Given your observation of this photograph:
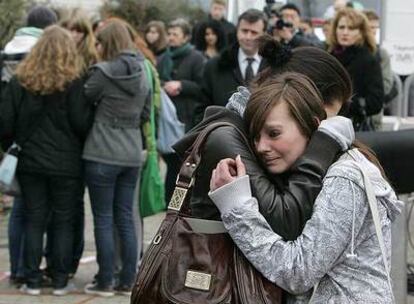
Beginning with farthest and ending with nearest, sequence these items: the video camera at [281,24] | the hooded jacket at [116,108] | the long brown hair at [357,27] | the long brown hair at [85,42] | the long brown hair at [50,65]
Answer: the video camera at [281,24], the long brown hair at [357,27], the long brown hair at [85,42], the hooded jacket at [116,108], the long brown hair at [50,65]

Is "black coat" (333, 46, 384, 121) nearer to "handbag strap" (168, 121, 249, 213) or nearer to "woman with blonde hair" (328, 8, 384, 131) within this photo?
"woman with blonde hair" (328, 8, 384, 131)

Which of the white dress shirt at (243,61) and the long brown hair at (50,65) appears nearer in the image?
the long brown hair at (50,65)

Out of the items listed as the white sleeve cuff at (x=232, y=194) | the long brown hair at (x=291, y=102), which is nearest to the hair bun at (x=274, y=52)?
the long brown hair at (x=291, y=102)

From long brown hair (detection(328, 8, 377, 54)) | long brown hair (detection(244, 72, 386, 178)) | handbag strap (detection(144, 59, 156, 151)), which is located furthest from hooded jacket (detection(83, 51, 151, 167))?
long brown hair (detection(244, 72, 386, 178))

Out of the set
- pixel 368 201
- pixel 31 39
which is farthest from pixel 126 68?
pixel 368 201

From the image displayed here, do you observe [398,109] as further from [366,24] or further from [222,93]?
[222,93]

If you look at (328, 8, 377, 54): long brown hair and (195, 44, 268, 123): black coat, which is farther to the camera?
(328, 8, 377, 54): long brown hair

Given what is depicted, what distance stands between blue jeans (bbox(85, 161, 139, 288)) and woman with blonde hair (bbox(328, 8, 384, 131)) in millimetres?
1753

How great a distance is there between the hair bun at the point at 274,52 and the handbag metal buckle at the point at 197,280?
0.76 m

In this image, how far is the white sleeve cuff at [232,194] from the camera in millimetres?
2896

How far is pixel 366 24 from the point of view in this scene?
839 cm

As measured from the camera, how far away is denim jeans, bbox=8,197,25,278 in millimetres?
7809

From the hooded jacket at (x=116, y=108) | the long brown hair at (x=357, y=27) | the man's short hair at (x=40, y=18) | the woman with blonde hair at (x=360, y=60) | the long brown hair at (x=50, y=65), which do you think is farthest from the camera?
the man's short hair at (x=40, y=18)

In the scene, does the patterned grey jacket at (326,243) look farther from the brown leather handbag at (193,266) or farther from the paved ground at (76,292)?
the paved ground at (76,292)
